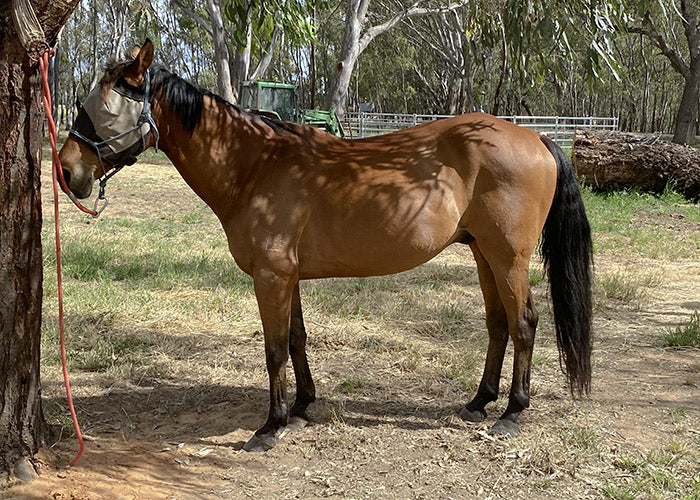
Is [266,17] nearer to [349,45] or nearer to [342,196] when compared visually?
[342,196]

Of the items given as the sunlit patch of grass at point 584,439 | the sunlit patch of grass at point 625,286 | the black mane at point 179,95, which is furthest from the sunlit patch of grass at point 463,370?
the black mane at point 179,95

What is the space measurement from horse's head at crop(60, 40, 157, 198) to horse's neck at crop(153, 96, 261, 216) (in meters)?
0.22

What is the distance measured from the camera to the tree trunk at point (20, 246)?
2.90 m

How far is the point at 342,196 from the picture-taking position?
3609mm

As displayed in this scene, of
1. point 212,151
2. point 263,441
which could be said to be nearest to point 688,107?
point 212,151

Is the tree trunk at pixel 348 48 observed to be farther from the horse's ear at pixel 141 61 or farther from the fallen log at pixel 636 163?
the horse's ear at pixel 141 61

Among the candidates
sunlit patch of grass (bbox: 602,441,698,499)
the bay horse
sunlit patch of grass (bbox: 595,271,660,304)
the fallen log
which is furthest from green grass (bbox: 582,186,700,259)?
sunlit patch of grass (bbox: 602,441,698,499)

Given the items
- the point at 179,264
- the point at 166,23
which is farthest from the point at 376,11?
the point at 179,264

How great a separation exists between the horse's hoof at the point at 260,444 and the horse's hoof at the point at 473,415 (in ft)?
3.93

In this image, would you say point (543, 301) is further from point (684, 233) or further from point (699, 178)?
point (699, 178)

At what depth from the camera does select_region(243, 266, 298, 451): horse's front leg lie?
348 cm

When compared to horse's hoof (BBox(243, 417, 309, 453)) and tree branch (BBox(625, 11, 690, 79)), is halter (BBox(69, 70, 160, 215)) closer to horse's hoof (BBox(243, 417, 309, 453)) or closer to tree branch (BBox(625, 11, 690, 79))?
horse's hoof (BBox(243, 417, 309, 453))

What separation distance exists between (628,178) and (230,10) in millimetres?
9822

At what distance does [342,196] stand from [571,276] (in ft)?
4.96
